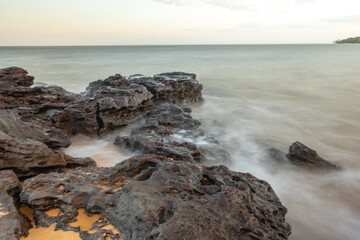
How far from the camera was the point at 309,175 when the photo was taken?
18.7 ft

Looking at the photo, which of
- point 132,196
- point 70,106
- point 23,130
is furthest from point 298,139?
point 23,130

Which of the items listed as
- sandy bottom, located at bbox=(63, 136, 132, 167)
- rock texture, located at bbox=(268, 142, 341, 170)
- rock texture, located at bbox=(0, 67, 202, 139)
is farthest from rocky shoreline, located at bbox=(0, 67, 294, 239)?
rock texture, located at bbox=(268, 142, 341, 170)

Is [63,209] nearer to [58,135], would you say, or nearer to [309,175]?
[58,135]

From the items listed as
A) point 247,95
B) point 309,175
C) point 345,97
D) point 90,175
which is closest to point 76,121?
point 90,175

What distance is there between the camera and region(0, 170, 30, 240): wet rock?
2254mm

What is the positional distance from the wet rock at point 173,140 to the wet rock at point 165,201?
1376mm

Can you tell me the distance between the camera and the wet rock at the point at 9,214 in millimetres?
2254

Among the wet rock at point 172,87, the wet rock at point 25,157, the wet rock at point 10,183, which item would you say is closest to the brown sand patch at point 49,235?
the wet rock at point 10,183

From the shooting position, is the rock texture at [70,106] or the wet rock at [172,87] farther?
the wet rock at [172,87]

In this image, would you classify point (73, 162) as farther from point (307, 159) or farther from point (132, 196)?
point (307, 159)

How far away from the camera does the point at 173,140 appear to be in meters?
5.78

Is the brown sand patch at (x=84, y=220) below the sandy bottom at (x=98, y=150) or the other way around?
the other way around

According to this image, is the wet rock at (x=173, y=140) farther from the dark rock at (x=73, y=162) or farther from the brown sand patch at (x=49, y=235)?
the brown sand patch at (x=49, y=235)

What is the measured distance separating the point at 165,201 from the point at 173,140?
10.2 feet
